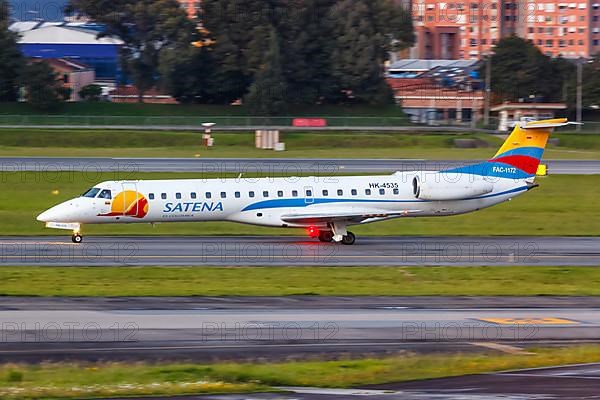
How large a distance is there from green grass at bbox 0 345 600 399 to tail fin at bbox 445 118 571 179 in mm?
22717

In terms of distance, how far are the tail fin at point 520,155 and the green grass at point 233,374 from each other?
22717 millimetres

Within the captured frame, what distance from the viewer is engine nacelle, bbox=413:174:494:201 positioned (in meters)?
42.4

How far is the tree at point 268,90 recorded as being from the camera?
334 ft

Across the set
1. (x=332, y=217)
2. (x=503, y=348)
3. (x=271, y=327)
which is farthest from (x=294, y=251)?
(x=503, y=348)

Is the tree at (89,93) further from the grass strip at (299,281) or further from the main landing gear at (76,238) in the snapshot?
the grass strip at (299,281)

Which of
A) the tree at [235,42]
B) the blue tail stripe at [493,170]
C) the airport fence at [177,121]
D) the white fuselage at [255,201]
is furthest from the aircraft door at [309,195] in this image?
the tree at [235,42]

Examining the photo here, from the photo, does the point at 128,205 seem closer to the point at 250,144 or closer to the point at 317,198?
the point at 317,198

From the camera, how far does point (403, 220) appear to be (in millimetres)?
49344

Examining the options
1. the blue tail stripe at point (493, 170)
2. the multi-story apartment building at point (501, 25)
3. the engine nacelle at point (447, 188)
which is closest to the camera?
the engine nacelle at point (447, 188)

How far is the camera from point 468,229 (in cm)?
4719

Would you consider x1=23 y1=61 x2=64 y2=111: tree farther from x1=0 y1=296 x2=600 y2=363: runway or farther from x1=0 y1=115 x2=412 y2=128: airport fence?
x1=0 y1=296 x2=600 y2=363: runway

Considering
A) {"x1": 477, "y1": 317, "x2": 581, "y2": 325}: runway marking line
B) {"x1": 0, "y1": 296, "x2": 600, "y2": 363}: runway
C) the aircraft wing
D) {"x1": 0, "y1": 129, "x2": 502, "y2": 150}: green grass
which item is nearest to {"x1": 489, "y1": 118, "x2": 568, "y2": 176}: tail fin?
the aircraft wing

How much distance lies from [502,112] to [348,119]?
55.3 ft

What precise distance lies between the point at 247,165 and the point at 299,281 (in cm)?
3375
